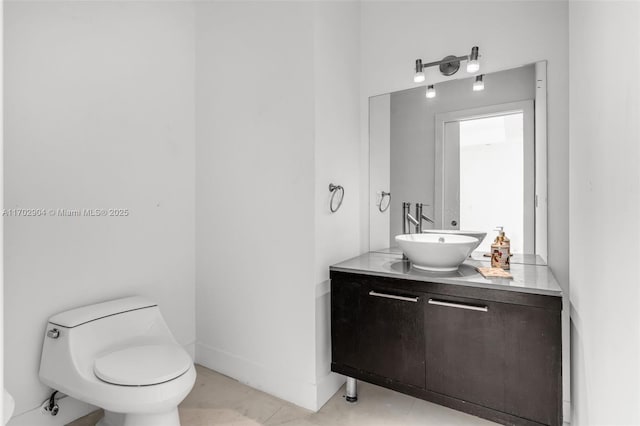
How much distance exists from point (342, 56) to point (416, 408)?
2072 mm

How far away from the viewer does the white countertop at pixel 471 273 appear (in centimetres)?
156

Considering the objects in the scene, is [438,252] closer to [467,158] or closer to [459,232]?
[459,232]

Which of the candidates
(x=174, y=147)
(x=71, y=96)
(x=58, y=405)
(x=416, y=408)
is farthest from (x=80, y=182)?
(x=416, y=408)

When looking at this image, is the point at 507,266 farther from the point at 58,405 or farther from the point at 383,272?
the point at 58,405

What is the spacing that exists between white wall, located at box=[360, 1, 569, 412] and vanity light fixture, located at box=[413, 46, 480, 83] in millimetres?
47

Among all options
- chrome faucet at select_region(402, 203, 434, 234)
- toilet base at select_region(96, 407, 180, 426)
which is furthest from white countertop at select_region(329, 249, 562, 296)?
toilet base at select_region(96, 407, 180, 426)

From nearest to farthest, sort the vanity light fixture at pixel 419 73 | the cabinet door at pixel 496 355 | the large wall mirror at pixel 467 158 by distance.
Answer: the cabinet door at pixel 496 355 → the large wall mirror at pixel 467 158 → the vanity light fixture at pixel 419 73

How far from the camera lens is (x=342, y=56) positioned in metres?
2.28

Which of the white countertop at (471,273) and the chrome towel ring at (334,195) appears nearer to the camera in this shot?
the white countertop at (471,273)

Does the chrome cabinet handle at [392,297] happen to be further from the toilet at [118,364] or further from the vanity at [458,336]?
the toilet at [118,364]

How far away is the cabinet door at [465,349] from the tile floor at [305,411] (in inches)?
13.6

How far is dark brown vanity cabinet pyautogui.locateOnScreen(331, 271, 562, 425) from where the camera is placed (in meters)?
1.50

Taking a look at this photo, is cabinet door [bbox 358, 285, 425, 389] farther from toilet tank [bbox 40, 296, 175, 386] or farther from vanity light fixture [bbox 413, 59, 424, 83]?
vanity light fixture [bbox 413, 59, 424, 83]

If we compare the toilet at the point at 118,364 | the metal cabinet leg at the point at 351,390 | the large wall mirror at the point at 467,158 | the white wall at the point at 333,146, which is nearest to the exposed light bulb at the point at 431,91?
the large wall mirror at the point at 467,158
